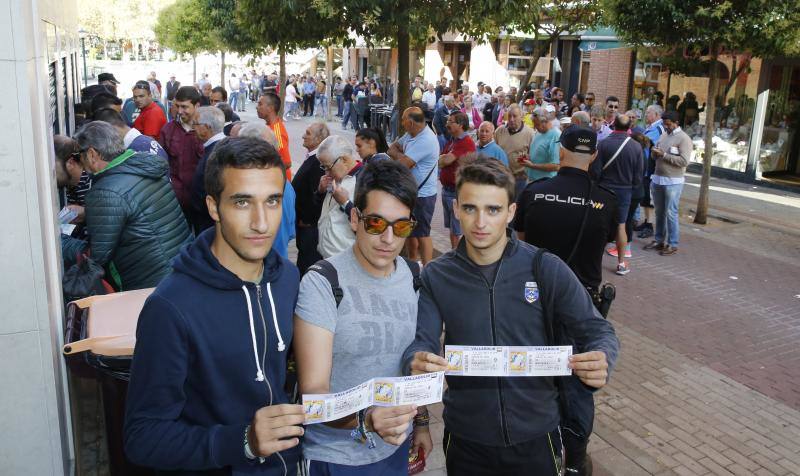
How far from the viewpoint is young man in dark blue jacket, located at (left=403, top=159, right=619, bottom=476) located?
2.65 metres

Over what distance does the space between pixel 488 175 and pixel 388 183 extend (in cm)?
47

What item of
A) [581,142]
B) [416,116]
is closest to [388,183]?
[581,142]

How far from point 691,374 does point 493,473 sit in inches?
161

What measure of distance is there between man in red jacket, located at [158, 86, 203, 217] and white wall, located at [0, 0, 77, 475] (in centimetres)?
366

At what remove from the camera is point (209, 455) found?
1908mm

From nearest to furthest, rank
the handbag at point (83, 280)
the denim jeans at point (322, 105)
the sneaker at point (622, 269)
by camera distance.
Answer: the handbag at point (83, 280)
the sneaker at point (622, 269)
the denim jeans at point (322, 105)

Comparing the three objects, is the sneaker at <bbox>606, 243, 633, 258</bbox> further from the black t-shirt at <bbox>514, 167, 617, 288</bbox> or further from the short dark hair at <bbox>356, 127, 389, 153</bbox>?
the black t-shirt at <bbox>514, 167, 617, 288</bbox>

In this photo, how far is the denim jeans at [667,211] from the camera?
9.78m

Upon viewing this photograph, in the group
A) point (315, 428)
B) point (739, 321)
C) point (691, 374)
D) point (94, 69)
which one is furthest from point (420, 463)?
point (94, 69)

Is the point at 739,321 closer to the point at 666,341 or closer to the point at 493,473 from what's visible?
the point at 666,341

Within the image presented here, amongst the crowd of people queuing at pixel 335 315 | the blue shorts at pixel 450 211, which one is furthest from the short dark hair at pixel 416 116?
the crowd of people queuing at pixel 335 315

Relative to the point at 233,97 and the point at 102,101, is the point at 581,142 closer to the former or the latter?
the point at 102,101

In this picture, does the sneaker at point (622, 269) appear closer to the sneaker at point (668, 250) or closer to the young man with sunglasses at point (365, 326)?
the sneaker at point (668, 250)

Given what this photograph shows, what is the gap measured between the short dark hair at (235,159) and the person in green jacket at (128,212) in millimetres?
1921
